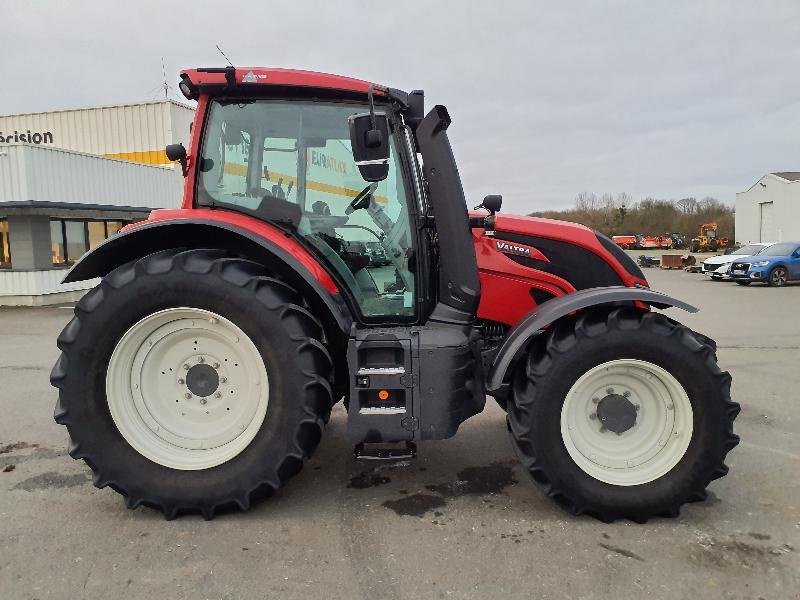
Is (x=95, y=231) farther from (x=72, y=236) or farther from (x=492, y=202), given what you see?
(x=492, y=202)

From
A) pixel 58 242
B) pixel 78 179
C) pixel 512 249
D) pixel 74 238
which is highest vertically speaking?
pixel 78 179

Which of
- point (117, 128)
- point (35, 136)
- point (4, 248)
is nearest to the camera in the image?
point (4, 248)

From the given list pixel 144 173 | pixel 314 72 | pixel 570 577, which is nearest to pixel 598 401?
pixel 570 577

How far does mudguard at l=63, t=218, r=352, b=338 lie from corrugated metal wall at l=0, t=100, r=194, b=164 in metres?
17.7

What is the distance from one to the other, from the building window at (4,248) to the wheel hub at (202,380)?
13575 mm

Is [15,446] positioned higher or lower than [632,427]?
lower

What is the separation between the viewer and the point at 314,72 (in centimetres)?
317

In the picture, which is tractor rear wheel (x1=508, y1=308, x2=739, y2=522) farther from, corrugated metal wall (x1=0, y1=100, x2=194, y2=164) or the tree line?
the tree line

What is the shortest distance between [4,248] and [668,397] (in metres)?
15.7

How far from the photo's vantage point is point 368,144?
2.78 metres

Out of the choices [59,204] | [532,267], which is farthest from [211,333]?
[59,204]

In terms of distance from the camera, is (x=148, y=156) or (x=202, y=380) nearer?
(x=202, y=380)

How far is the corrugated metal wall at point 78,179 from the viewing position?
13023 mm

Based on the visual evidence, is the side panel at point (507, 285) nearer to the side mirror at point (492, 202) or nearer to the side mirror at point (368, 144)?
the side mirror at point (492, 202)
